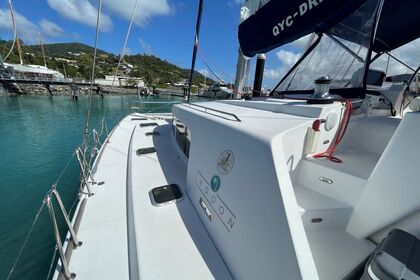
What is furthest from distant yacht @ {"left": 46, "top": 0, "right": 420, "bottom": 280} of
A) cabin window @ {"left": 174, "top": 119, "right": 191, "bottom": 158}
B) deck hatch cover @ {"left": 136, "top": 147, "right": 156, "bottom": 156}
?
deck hatch cover @ {"left": 136, "top": 147, "right": 156, "bottom": 156}

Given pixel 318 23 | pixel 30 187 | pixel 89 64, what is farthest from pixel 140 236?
pixel 89 64

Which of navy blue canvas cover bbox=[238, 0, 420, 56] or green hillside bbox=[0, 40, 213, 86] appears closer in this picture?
navy blue canvas cover bbox=[238, 0, 420, 56]

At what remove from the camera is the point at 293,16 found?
1.85 meters

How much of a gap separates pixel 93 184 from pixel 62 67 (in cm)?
6377

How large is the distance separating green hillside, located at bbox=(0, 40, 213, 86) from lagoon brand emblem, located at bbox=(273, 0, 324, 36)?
1944 inches

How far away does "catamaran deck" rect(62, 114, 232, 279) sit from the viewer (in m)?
1.31

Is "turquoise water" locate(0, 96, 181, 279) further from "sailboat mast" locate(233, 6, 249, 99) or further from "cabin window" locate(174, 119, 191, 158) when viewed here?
"sailboat mast" locate(233, 6, 249, 99)

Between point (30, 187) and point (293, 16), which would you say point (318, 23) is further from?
point (30, 187)

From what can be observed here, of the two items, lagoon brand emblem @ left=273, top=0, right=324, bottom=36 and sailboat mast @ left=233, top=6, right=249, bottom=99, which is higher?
lagoon brand emblem @ left=273, top=0, right=324, bottom=36

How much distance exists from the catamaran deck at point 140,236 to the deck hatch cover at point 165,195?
2.3 inches

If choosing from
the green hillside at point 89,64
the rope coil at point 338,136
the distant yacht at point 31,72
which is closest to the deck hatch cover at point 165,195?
the rope coil at point 338,136

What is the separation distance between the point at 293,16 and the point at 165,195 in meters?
2.19

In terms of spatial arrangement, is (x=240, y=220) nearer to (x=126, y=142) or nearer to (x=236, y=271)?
(x=236, y=271)

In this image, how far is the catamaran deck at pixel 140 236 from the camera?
1307 millimetres
